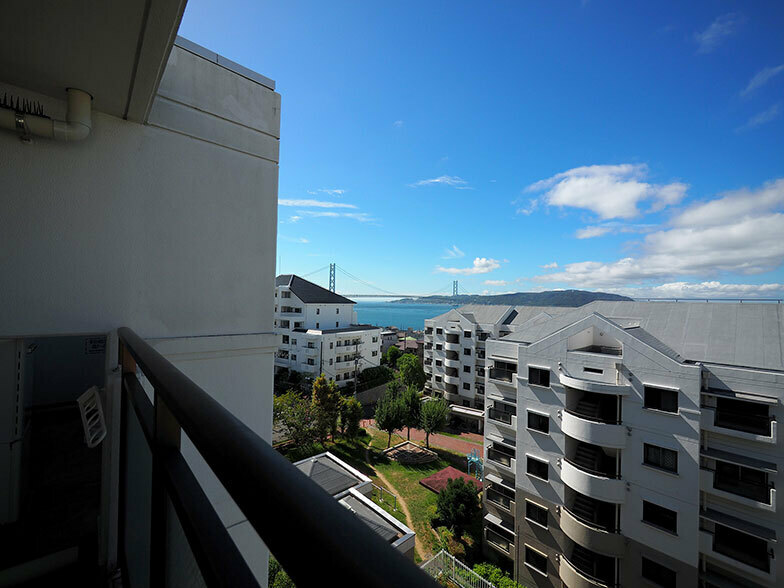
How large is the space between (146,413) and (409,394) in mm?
13821

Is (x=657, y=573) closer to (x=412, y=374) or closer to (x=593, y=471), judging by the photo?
(x=593, y=471)

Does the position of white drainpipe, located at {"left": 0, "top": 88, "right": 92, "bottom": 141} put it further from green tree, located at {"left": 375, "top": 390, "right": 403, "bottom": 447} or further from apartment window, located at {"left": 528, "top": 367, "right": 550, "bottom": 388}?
green tree, located at {"left": 375, "top": 390, "right": 403, "bottom": 447}

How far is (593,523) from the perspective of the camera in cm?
664

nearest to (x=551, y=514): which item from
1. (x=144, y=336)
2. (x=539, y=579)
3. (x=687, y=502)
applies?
(x=539, y=579)

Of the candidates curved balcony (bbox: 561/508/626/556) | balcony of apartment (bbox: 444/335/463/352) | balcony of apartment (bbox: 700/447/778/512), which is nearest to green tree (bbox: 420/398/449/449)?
balcony of apartment (bbox: 444/335/463/352)

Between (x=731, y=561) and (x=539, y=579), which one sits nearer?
(x=731, y=561)

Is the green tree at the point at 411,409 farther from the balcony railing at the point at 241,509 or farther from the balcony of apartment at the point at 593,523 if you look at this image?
the balcony railing at the point at 241,509

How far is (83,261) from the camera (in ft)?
5.57

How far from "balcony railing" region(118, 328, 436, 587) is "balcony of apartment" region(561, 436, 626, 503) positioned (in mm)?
7605

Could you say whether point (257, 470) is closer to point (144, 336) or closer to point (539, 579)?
point (144, 336)

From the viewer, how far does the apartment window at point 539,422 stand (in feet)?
24.8

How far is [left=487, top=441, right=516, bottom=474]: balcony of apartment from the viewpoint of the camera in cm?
853

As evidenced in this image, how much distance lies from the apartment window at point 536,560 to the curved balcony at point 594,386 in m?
3.77

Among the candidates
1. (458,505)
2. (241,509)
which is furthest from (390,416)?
(241,509)
